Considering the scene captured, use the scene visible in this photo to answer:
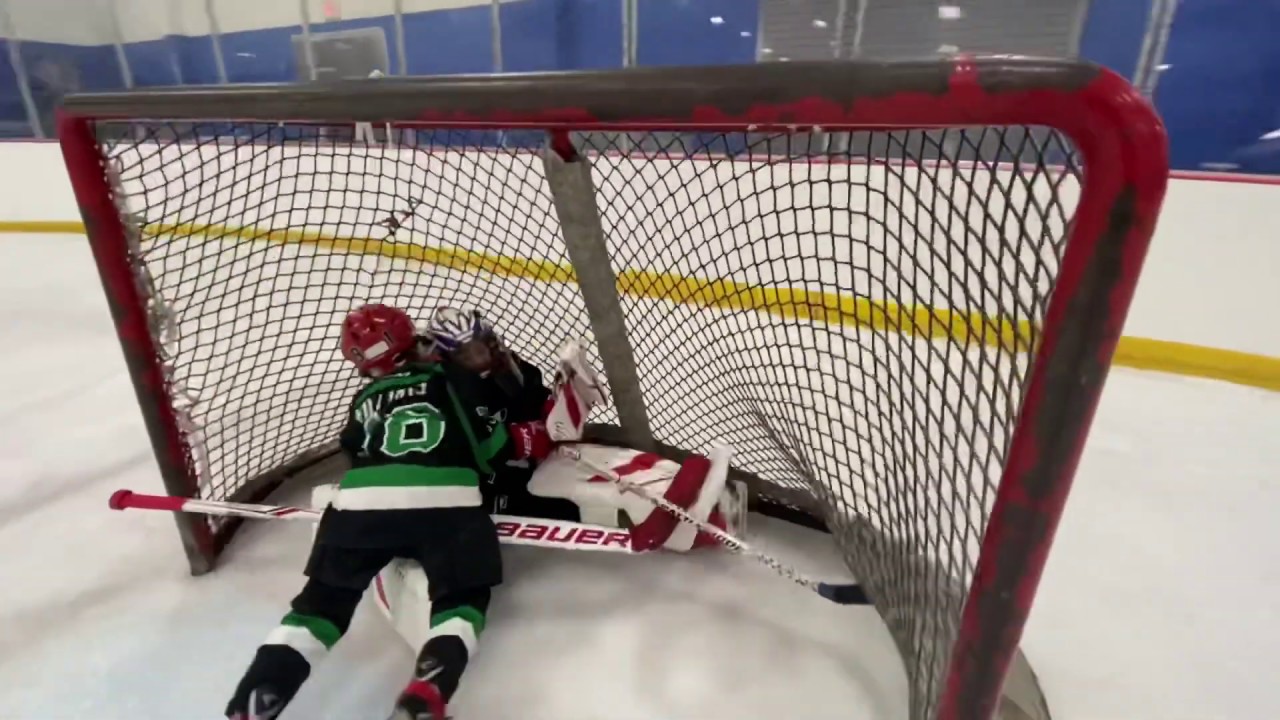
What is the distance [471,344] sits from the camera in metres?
0.92

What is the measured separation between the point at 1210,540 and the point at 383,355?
3.78 feet

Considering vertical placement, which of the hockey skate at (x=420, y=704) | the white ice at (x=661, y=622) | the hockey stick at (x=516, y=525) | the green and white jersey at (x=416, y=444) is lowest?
the white ice at (x=661, y=622)

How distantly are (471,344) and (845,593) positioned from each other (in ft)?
1.77

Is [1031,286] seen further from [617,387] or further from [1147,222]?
[617,387]

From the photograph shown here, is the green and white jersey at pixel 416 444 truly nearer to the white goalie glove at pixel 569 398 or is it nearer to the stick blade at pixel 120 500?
the white goalie glove at pixel 569 398

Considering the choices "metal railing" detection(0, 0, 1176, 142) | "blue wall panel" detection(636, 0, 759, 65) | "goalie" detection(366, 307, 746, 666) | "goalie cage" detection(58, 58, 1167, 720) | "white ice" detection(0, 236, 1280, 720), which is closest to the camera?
"goalie cage" detection(58, 58, 1167, 720)

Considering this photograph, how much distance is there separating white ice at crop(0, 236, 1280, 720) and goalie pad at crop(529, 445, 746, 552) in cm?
6

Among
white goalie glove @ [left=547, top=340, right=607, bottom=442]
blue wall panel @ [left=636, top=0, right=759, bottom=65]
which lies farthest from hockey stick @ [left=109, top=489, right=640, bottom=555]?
blue wall panel @ [left=636, top=0, right=759, bottom=65]

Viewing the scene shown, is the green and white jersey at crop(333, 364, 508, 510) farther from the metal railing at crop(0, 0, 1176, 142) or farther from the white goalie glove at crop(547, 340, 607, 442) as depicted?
the metal railing at crop(0, 0, 1176, 142)

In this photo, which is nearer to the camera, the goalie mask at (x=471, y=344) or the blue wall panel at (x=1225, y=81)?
the goalie mask at (x=471, y=344)

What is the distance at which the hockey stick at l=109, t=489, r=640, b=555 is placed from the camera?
0.87 meters

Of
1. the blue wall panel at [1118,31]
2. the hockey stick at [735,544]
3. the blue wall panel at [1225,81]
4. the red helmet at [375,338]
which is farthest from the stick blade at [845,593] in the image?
the blue wall panel at [1118,31]

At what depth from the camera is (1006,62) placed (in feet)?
1.17

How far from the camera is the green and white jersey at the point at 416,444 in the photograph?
0.81m
